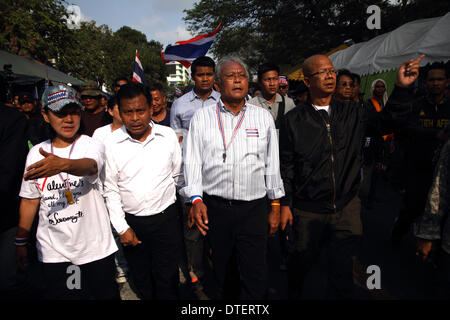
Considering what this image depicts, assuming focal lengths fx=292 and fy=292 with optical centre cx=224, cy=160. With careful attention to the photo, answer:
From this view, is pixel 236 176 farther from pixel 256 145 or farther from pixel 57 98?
pixel 57 98

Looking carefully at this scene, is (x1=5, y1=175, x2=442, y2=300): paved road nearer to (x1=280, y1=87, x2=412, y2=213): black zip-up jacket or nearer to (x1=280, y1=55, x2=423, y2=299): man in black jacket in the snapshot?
(x1=280, y1=55, x2=423, y2=299): man in black jacket

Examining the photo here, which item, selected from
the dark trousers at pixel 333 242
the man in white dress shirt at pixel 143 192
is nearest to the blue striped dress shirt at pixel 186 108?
the man in white dress shirt at pixel 143 192

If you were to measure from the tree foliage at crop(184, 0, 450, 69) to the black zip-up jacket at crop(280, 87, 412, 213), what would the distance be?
14.2 meters

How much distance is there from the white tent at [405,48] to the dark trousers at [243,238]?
591cm

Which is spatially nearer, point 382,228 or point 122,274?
point 122,274

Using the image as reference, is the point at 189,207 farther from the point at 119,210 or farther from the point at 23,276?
the point at 23,276

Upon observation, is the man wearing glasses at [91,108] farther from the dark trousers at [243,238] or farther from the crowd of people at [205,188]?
the dark trousers at [243,238]

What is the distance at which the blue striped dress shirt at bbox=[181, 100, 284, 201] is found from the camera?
2314 millimetres

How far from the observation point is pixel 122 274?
3.54 m

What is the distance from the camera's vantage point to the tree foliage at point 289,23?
1658 cm

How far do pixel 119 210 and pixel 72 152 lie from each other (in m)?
0.60

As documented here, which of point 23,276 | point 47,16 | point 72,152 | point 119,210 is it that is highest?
point 47,16
